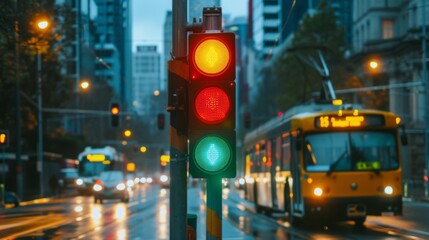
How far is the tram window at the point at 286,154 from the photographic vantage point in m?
24.8

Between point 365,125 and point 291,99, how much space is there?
158ft

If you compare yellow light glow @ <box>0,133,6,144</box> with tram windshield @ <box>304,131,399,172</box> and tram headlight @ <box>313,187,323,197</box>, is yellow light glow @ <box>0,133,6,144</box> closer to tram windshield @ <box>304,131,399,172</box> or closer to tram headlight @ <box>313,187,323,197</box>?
tram windshield @ <box>304,131,399,172</box>

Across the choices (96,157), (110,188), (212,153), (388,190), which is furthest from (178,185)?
(96,157)

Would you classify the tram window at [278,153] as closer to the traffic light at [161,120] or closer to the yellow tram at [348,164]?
the yellow tram at [348,164]

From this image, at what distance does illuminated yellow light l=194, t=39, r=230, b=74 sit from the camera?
827 cm

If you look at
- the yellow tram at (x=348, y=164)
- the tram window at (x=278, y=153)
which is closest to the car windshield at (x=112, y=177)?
the tram window at (x=278, y=153)

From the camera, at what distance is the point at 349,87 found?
64688mm

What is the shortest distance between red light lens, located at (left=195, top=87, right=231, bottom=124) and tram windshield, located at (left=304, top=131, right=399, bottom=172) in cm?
1433

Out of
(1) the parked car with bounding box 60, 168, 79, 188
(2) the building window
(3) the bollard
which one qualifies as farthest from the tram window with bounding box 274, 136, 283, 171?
(2) the building window

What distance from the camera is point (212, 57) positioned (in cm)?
833

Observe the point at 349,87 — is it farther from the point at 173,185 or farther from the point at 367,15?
the point at 173,185

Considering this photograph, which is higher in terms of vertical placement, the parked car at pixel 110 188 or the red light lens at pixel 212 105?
the red light lens at pixel 212 105

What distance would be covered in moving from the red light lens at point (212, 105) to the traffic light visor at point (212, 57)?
20 cm

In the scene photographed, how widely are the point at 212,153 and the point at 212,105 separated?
47cm
